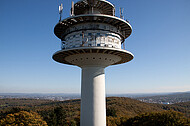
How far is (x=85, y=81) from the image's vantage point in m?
12.7

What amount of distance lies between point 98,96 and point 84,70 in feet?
8.59

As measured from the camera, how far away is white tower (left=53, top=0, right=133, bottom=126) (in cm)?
1177

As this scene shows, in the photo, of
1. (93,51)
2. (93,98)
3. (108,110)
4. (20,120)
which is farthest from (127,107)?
(93,51)

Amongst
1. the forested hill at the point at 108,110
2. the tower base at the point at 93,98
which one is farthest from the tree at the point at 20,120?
the forested hill at the point at 108,110

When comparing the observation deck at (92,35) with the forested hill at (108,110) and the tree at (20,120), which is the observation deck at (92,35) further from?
the forested hill at (108,110)

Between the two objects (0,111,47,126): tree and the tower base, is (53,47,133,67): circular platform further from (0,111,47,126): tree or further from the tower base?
(0,111,47,126): tree

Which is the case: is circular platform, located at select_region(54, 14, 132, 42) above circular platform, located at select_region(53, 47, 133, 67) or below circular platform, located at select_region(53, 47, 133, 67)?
above

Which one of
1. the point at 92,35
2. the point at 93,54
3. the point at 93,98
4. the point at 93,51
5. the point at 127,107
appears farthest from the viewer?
the point at 127,107

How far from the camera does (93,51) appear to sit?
11477mm

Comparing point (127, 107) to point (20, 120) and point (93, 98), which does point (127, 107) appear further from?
point (20, 120)

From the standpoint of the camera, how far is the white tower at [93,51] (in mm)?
11766

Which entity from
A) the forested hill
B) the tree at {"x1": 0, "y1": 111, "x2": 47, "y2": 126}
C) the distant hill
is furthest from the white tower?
the distant hill

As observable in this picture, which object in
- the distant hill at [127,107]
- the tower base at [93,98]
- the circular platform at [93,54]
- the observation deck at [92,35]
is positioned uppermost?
the observation deck at [92,35]

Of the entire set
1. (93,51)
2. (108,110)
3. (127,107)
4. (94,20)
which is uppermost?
(94,20)
